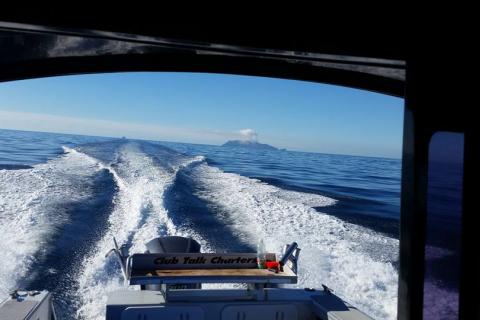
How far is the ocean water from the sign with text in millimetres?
1290

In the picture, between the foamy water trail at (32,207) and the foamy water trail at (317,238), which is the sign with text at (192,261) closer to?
the foamy water trail at (317,238)

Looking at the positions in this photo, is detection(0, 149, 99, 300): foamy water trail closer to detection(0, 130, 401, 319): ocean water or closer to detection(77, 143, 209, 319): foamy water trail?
detection(0, 130, 401, 319): ocean water

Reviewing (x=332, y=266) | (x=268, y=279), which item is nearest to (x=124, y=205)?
(x=332, y=266)

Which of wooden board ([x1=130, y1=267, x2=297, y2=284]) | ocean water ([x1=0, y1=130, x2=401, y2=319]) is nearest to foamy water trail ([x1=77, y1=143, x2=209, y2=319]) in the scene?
ocean water ([x1=0, y1=130, x2=401, y2=319])

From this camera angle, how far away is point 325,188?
8273 millimetres

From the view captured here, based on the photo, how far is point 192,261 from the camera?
2.13 m

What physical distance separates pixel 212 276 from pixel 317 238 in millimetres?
3075

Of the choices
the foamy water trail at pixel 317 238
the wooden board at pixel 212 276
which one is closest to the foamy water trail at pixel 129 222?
the foamy water trail at pixel 317 238

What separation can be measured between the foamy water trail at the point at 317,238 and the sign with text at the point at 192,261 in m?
1.60

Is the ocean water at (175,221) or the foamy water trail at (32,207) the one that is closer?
the ocean water at (175,221)

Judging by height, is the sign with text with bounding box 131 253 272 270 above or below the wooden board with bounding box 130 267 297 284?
above

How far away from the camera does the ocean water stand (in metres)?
3.65

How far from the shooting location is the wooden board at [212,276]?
190cm

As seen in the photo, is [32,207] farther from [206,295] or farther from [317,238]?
[206,295]
